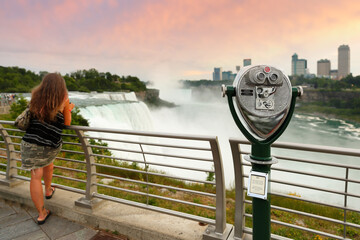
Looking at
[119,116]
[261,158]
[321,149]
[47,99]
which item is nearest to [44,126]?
[47,99]

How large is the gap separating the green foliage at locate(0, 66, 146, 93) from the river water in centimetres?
1134

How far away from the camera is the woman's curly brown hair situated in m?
2.76

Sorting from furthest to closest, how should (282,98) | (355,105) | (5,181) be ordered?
1. (355,105)
2. (5,181)
3. (282,98)

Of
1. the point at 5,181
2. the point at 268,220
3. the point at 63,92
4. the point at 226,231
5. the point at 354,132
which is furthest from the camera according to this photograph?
the point at 354,132

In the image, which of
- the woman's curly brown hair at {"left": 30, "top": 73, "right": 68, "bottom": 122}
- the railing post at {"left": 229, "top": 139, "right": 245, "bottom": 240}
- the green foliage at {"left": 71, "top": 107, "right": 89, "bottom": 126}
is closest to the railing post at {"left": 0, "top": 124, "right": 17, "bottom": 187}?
the woman's curly brown hair at {"left": 30, "top": 73, "right": 68, "bottom": 122}

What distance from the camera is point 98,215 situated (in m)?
2.96

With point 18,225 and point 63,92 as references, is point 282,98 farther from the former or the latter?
point 18,225

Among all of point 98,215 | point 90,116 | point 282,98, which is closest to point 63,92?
point 98,215

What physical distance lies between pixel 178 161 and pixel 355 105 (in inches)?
3036

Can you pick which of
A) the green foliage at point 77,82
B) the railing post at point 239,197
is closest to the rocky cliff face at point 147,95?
the green foliage at point 77,82

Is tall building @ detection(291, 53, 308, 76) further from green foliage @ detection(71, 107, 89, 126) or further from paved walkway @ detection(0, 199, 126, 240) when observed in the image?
paved walkway @ detection(0, 199, 126, 240)

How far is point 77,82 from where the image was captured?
2435 inches

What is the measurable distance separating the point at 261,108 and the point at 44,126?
239 centimetres

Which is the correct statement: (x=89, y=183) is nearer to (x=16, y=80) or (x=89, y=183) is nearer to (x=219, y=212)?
(x=219, y=212)
